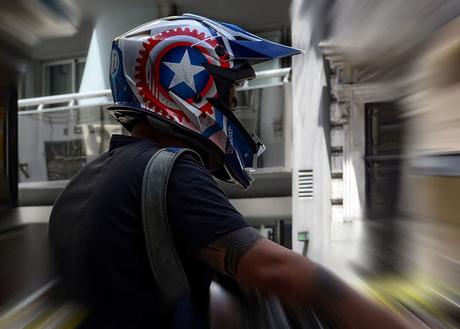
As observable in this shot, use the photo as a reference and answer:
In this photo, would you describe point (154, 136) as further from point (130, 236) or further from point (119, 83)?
point (130, 236)

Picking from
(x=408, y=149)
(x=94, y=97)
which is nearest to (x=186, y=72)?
(x=408, y=149)

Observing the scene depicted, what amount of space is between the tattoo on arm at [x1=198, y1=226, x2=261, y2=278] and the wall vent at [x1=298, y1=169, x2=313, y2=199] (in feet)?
12.6

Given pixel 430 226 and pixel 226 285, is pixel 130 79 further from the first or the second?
pixel 430 226

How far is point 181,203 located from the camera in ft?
2.64

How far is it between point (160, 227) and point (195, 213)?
67mm

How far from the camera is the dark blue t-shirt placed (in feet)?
2.64

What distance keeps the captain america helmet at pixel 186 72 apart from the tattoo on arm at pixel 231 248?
326 millimetres

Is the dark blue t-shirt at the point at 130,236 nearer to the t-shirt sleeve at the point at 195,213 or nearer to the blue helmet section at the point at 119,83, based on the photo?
the t-shirt sleeve at the point at 195,213

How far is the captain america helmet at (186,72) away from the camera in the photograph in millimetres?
1028

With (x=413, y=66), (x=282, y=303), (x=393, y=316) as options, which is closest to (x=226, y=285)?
(x=282, y=303)

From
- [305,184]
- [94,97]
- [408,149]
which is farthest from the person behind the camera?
[94,97]

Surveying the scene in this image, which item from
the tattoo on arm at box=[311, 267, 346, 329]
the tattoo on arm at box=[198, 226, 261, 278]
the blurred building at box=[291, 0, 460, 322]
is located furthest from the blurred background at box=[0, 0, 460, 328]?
the tattoo on arm at box=[198, 226, 261, 278]

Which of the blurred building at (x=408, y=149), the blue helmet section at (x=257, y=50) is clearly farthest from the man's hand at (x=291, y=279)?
the blue helmet section at (x=257, y=50)

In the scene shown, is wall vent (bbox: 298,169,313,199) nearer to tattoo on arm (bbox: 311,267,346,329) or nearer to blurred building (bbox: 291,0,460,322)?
blurred building (bbox: 291,0,460,322)
